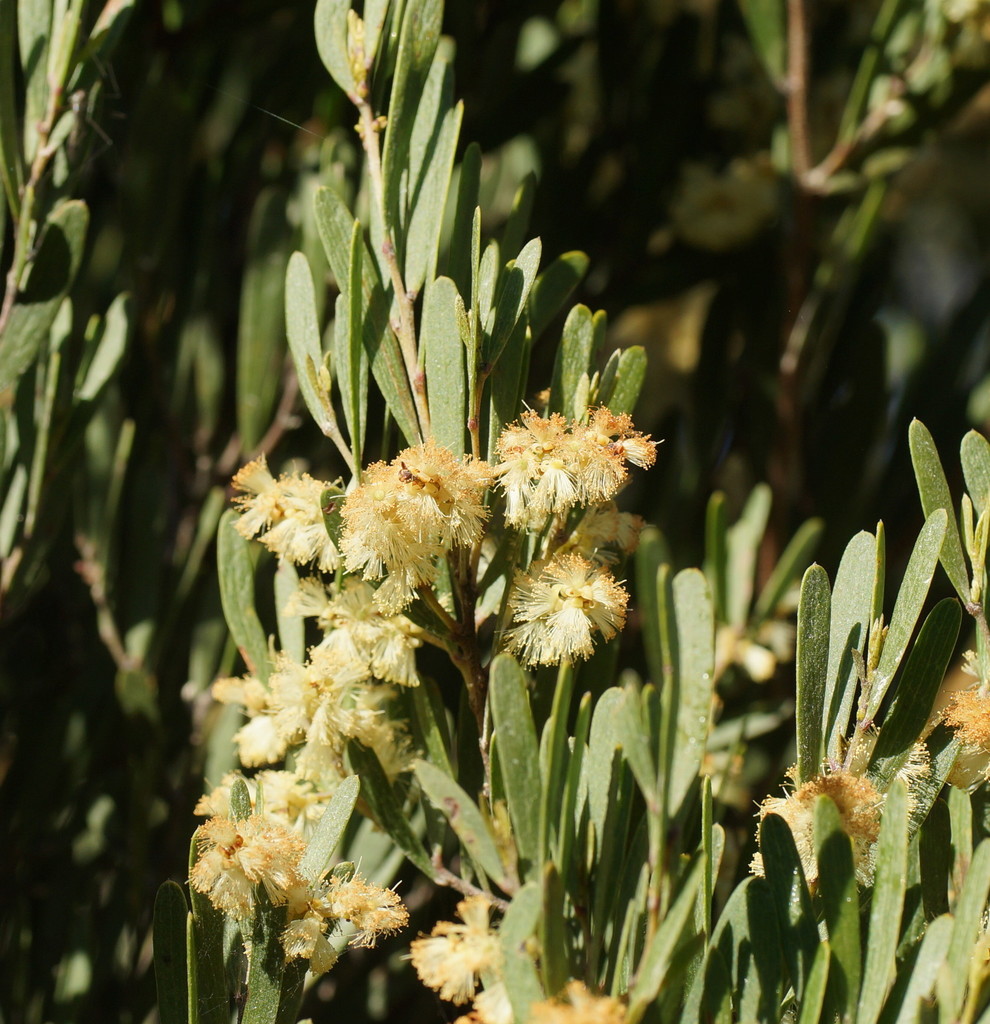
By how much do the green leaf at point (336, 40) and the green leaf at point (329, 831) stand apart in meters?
0.50

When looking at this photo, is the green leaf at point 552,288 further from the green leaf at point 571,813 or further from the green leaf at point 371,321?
the green leaf at point 571,813

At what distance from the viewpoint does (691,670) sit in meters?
0.51

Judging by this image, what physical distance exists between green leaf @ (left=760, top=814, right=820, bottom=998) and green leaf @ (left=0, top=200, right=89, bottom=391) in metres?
0.72

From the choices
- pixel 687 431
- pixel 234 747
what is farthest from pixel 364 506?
pixel 687 431

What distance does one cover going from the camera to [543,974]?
0.54m

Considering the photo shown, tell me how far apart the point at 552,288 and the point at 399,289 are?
14cm

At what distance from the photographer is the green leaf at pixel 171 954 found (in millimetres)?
644

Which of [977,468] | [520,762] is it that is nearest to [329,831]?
[520,762]

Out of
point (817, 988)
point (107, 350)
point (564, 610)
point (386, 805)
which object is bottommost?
point (817, 988)

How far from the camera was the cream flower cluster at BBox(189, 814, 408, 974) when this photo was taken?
614 millimetres

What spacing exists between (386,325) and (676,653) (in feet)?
1.15

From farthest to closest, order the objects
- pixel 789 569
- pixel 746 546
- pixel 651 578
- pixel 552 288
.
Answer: pixel 746 546 < pixel 789 569 < pixel 552 288 < pixel 651 578

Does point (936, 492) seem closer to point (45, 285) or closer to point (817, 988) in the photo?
point (817, 988)

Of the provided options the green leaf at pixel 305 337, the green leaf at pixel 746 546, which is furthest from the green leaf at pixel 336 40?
the green leaf at pixel 746 546
